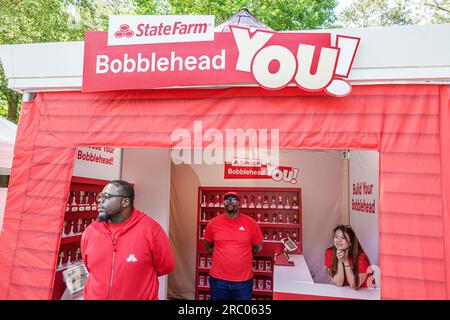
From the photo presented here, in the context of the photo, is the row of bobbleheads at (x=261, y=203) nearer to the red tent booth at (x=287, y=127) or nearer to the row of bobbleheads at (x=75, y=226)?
the row of bobbleheads at (x=75, y=226)

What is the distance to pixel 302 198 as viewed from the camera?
19.7ft

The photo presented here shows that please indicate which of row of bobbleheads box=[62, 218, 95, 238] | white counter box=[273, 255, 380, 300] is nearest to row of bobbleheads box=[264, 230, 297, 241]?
white counter box=[273, 255, 380, 300]

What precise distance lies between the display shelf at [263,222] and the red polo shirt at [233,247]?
1.69 m

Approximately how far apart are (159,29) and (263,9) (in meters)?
11.4

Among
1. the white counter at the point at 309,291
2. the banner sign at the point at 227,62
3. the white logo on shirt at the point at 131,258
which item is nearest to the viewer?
the white logo on shirt at the point at 131,258

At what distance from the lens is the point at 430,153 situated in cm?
242

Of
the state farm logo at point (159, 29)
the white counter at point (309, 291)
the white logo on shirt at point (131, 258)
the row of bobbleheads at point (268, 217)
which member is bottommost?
the white counter at point (309, 291)

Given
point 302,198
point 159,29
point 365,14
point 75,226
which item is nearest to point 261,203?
point 302,198

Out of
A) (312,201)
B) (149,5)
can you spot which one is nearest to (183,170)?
(312,201)

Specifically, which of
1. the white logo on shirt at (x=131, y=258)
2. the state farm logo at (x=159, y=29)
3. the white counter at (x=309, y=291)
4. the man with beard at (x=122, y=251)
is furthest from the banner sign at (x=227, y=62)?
the white counter at (x=309, y=291)

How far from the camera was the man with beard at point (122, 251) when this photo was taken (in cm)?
A: 231

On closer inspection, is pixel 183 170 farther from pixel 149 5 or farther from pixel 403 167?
Result: pixel 149 5

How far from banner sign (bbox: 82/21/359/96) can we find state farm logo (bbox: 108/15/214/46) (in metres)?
0.02

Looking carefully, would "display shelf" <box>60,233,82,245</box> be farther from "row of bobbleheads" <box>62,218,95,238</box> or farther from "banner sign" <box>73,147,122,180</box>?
"banner sign" <box>73,147,122,180</box>
